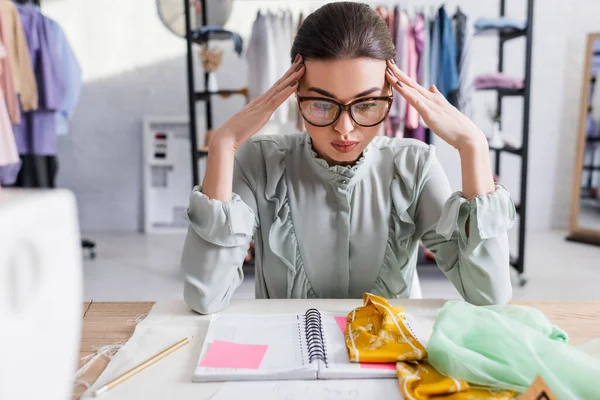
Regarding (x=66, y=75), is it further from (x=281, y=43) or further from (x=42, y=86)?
(x=281, y=43)

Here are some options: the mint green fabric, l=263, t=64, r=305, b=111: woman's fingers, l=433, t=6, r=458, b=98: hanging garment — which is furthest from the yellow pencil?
l=433, t=6, r=458, b=98: hanging garment

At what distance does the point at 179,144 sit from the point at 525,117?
8.31 feet

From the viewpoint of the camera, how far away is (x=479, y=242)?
1.01 m

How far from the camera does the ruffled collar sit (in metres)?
1.16

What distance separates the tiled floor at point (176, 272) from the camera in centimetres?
283

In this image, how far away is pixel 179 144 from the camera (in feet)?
13.5

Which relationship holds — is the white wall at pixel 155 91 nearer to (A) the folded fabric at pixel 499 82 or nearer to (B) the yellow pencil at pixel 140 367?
(A) the folded fabric at pixel 499 82

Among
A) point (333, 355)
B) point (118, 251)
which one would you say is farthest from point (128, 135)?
point (333, 355)

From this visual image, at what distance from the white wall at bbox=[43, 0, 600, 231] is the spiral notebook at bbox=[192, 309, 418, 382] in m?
3.26

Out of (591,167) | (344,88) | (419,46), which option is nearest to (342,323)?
(344,88)

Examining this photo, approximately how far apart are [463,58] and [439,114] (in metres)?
2.12

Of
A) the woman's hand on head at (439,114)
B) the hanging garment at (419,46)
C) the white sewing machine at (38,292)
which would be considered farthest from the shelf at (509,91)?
the white sewing machine at (38,292)

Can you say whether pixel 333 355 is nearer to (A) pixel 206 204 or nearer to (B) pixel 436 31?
(A) pixel 206 204

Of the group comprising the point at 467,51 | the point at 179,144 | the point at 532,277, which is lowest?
the point at 532,277
